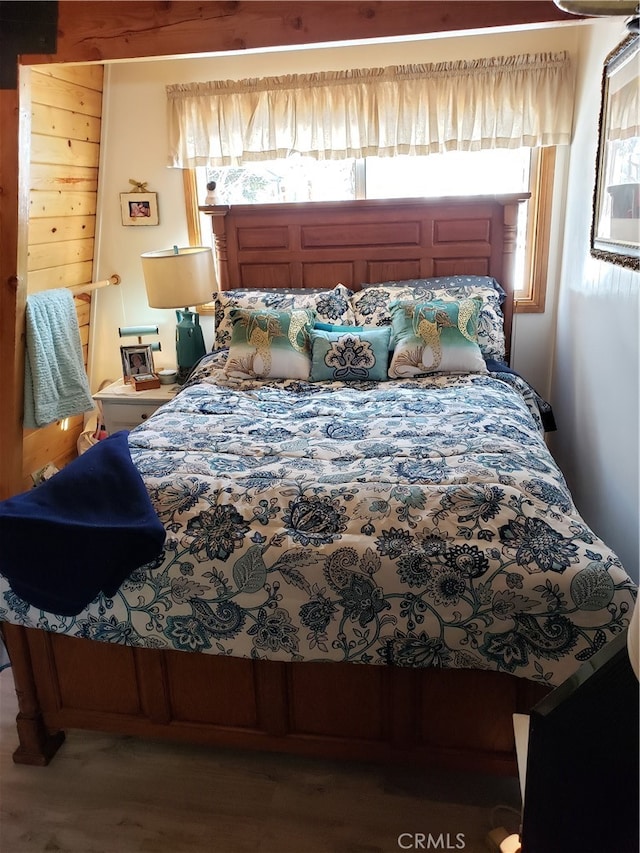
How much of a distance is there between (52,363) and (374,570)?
2168 mm

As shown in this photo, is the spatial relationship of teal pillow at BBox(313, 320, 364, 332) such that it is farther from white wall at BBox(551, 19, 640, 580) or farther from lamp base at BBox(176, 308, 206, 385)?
white wall at BBox(551, 19, 640, 580)

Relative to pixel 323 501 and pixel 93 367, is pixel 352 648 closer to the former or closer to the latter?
pixel 323 501

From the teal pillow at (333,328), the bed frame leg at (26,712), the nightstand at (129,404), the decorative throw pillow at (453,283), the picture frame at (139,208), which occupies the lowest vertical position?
the bed frame leg at (26,712)

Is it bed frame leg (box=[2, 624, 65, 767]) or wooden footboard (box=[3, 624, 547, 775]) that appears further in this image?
bed frame leg (box=[2, 624, 65, 767])

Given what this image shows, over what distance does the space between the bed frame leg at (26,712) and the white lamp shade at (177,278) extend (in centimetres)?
190

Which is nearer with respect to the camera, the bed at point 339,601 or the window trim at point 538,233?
the bed at point 339,601

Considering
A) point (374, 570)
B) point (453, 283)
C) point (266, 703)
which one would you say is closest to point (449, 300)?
point (453, 283)

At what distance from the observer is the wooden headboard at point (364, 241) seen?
329 cm

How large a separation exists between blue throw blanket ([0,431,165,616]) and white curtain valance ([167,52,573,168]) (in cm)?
242

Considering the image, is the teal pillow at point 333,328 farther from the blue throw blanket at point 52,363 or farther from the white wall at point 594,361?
the blue throw blanket at point 52,363

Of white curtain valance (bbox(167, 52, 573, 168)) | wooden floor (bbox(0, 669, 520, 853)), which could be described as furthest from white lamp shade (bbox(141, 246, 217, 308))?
wooden floor (bbox(0, 669, 520, 853))

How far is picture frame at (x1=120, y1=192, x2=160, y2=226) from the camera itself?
3.69m

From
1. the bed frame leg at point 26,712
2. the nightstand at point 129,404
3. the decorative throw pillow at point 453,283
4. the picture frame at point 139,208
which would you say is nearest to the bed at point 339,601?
the bed frame leg at point 26,712

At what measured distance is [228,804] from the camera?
174 cm
